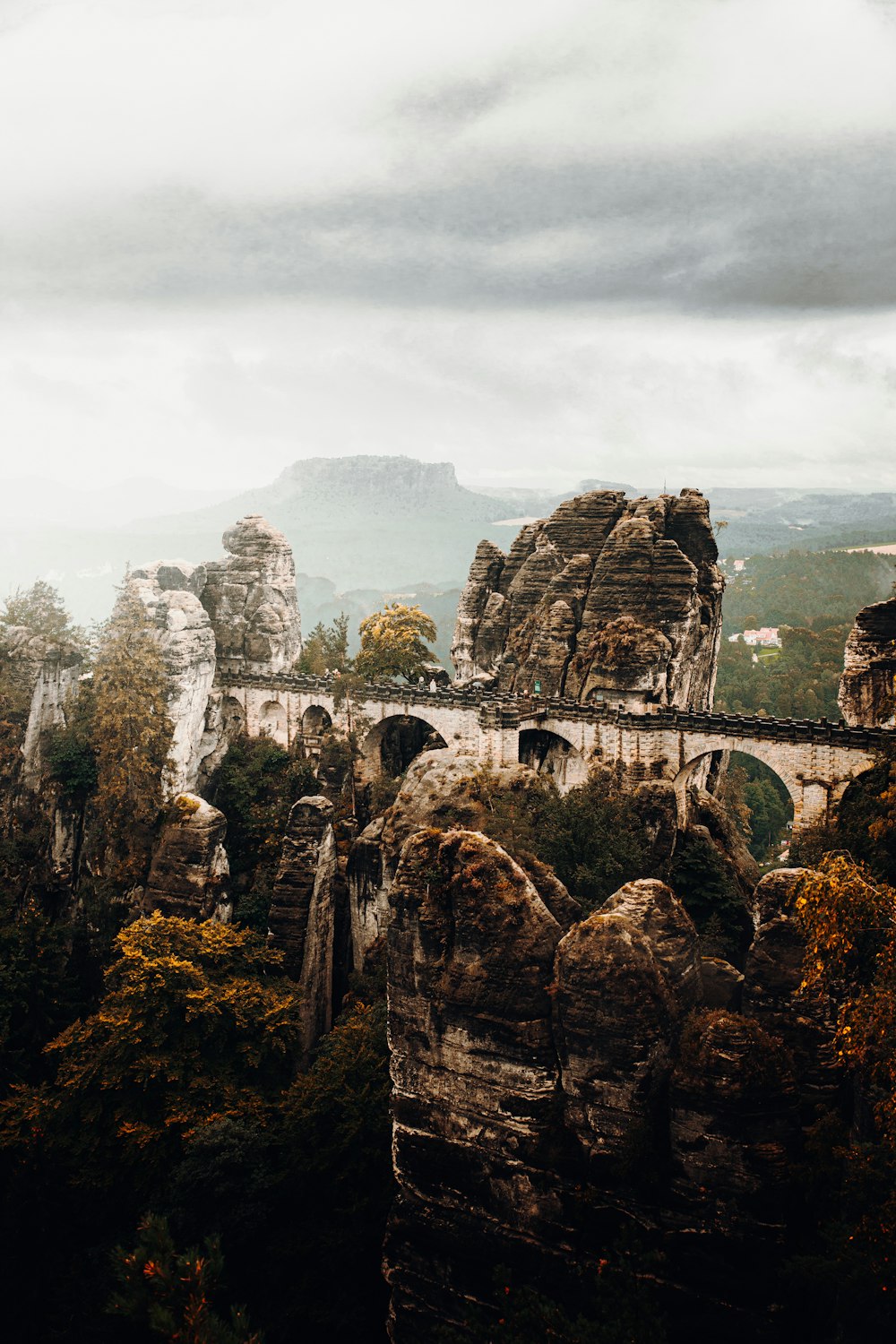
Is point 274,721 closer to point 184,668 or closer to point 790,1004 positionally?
point 184,668

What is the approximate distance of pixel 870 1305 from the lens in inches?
486

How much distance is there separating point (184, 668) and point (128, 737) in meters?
3.83

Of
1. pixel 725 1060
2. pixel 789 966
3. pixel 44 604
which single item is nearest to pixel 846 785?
pixel 789 966

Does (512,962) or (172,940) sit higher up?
(512,962)

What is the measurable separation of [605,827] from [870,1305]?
20741 millimetres

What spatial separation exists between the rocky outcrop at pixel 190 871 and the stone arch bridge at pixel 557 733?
9696mm

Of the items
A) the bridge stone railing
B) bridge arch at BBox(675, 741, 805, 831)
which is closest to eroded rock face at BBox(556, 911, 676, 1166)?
the bridge stone railing

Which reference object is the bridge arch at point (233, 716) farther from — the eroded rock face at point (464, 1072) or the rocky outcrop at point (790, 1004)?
the rocky outcrop at point (790, 1004)

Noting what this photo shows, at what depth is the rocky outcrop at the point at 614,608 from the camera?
39750 mm

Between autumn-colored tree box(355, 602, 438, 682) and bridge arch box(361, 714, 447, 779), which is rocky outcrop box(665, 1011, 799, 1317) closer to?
bridge arch box(361, 714, 447, 779)

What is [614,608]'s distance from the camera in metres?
41.2

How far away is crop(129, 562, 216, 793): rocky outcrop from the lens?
38.7 metres

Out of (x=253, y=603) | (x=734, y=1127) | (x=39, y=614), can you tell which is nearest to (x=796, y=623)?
(x=253, y=603)

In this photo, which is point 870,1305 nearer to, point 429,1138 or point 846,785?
point 429,1138
